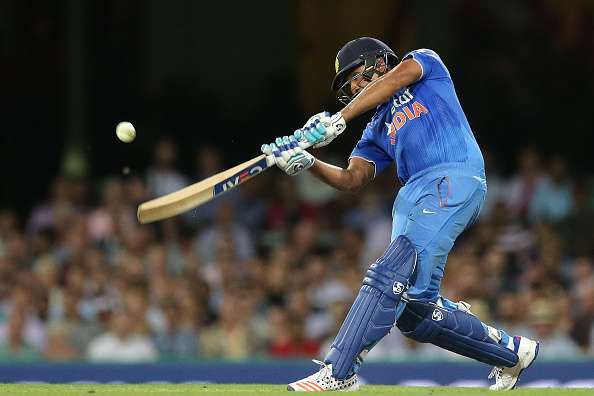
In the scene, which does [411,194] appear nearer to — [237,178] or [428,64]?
[428,64]

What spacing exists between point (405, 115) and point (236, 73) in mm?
9654

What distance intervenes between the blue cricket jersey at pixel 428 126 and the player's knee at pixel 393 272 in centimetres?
56

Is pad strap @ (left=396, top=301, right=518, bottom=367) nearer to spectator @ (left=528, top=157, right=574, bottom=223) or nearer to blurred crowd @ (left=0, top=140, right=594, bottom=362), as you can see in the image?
blurred crowd @ (left=0, top=140, right=594, bottom=362)

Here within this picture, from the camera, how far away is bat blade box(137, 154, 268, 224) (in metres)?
7.17

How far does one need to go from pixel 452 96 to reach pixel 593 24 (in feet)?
28.2

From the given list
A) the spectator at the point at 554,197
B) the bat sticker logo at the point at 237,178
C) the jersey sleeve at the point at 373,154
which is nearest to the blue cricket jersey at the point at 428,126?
the jersey sleeve at the point at 373,154

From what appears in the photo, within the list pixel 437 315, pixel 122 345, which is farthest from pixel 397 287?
pixel 122 345

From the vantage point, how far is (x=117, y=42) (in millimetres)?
16500

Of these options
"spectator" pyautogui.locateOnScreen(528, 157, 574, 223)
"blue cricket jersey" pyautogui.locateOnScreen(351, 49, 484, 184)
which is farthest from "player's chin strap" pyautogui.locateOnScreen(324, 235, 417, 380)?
"spectator" pyautogui.locateOnScreen(528, 157, 574, 223)

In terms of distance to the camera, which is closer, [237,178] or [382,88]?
[382,88]

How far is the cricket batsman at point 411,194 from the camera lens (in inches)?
277

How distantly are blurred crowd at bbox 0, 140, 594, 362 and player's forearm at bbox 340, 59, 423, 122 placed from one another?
446 centimetres

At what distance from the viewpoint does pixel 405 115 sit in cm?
739

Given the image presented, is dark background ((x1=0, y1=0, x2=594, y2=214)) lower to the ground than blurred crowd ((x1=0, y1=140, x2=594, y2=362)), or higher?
higher
